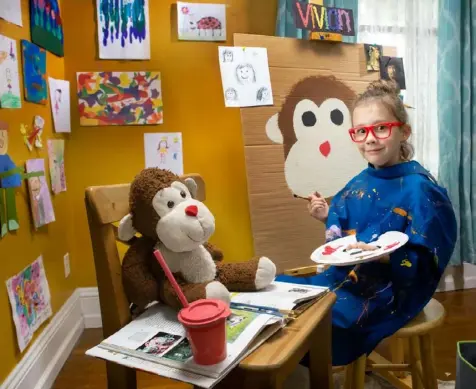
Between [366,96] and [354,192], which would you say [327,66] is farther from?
[354,192]

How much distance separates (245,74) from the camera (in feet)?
6.01

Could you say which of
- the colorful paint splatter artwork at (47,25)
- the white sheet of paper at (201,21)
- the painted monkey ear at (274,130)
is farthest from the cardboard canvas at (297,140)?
the colorful paint splatter artwork at (47,25)

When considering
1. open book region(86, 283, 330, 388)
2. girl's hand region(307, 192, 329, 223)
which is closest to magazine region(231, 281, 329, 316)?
open book region(86, 283, 330, 388)

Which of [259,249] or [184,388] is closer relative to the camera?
[184,388]

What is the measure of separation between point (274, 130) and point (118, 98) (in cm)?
75

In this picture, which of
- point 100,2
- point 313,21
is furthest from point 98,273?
point 100,2

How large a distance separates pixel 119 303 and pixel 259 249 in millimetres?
957

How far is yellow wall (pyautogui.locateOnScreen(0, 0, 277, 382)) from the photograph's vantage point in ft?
6.62

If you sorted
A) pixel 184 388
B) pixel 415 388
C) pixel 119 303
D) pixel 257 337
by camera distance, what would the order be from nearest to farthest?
pixel 257 337
pixel 119 303
pixel 415 388
pixel 184 388

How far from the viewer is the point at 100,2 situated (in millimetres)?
1983

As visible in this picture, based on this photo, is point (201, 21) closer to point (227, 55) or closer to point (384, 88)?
point (227, 55)

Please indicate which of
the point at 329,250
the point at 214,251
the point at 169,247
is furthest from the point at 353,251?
the point at 169,247

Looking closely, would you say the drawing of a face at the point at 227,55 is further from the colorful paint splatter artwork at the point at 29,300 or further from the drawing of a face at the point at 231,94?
the colorful paint splatter artwork at the point at 29,300

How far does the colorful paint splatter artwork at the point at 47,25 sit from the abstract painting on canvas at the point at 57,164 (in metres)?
0.38
